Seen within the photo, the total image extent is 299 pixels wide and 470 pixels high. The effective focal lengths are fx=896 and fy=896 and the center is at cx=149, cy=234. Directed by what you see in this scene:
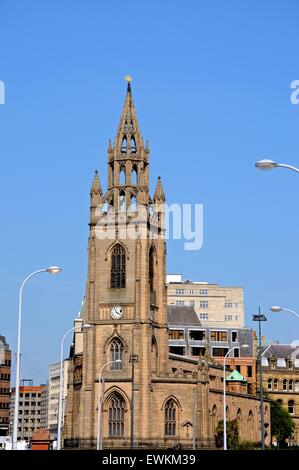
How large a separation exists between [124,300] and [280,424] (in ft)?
165

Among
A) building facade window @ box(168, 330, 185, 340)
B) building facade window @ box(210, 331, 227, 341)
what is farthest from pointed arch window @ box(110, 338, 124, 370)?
building facade window @ box(210, 331, 227, 341)

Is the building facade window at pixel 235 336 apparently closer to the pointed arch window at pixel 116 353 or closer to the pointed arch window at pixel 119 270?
the pointed arch window at pixel 119 270

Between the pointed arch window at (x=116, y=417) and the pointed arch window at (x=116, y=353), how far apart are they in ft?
10.6

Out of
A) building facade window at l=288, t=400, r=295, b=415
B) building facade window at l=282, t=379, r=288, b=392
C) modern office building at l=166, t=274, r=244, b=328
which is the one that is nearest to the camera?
building facade window at l=288, t=400, r=295, b=415

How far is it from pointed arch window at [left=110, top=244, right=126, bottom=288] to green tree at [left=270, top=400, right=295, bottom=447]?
162 feet

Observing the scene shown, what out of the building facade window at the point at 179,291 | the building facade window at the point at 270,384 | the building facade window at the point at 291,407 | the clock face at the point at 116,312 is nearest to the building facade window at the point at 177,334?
the building facade window at the point at 270,384

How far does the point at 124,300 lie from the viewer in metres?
106

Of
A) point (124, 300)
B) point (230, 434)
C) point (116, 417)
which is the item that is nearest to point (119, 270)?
point (124, 300)

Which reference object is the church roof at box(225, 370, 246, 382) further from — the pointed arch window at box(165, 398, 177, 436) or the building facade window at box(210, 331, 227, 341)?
the pointed arch window at box(165, 398, 177, 436)

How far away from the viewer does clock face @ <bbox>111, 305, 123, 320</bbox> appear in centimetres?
10525
